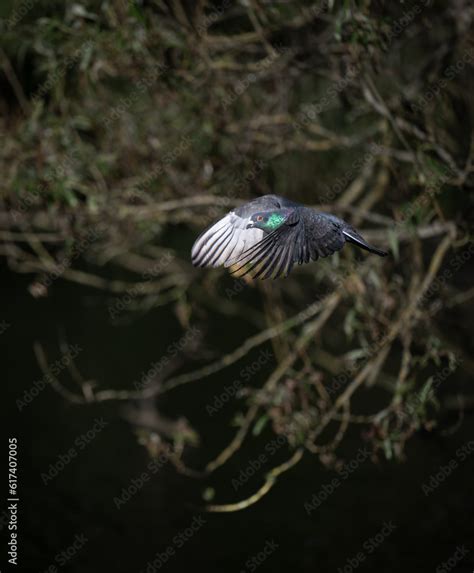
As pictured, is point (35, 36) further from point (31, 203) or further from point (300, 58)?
point (300, 58)

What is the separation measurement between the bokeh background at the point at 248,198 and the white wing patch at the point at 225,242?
4.31ft

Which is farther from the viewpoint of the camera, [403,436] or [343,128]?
[343,128]

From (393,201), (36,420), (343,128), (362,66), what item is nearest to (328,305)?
(393,201)

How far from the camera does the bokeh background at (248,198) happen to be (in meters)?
4.30

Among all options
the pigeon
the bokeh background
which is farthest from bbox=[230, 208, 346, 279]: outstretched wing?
the bokeh background

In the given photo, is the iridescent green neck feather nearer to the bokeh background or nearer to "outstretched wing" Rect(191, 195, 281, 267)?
"outstretched wing" Rect(191, 195, 281, 267)

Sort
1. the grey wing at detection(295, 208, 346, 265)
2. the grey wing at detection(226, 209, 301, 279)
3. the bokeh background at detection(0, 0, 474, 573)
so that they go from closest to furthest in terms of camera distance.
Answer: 1. the grey wing at detection(226, 209, 301, 279)
2. the grey wing at detection(295, 208, 346, 265)
3. the bokeh background at detection(0, 0, 474, 573)

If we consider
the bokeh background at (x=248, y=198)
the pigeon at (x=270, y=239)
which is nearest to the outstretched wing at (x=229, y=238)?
the pigeon at (x=270, y=239)

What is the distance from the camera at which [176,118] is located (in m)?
5.49

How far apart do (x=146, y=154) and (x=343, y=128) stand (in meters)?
1.38

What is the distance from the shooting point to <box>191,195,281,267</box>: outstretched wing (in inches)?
101

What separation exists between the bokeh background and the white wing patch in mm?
1314

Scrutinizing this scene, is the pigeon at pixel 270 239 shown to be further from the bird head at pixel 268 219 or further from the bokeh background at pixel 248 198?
the bokeh background at pixel 248 198

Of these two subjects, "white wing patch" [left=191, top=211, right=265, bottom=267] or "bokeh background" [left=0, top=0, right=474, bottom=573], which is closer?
"white wing patch" [left=191, top=211, right=265, bottom=267]
